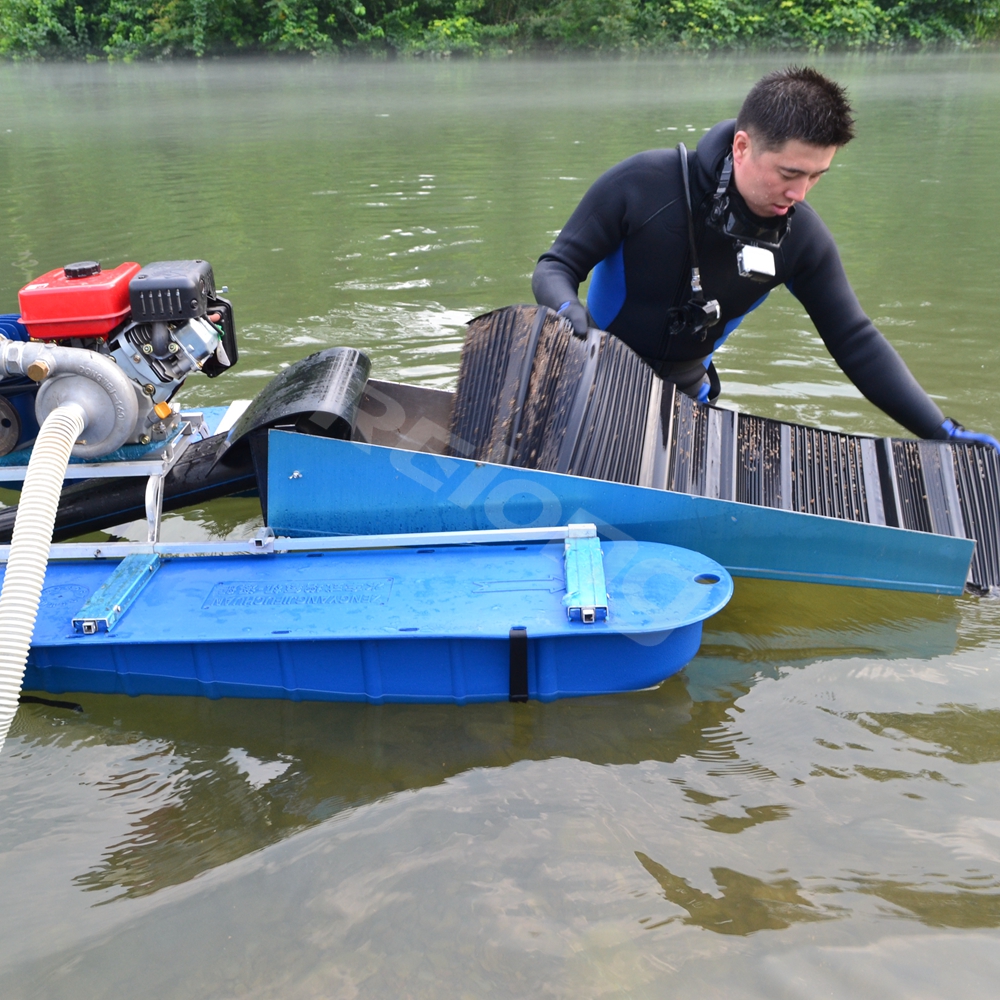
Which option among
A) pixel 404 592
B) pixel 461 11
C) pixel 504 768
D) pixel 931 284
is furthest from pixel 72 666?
pixel 461 11

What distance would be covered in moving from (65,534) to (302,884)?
177 cm

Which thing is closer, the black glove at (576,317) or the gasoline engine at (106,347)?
the gasoline engine at (106,347)

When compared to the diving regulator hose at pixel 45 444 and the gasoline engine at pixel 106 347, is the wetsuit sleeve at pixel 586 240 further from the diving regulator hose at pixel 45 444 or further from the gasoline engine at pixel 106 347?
the diving regulator hose at pixel 45 444

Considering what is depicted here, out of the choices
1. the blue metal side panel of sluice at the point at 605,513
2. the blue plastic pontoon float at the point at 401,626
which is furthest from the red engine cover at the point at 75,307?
the blue plastic pontoon float at the point at 401,626

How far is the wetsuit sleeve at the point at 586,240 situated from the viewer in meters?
3.11

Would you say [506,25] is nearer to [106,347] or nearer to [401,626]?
[106,347]

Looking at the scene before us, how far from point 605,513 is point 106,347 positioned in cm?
164

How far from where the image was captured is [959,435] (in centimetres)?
309

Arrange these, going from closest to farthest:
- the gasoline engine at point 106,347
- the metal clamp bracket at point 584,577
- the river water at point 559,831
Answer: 1. the river water at point 559,831
2. the metal clamp bracket at point 584,577
3. the gasoline engine at point 106,347

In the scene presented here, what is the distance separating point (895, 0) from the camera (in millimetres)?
28266

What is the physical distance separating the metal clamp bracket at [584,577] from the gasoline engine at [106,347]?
133 cm

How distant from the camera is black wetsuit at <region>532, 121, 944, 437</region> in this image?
122 inches

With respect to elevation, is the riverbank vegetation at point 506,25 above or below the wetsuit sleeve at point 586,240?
above

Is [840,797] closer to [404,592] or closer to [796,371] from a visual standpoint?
[404,592]
